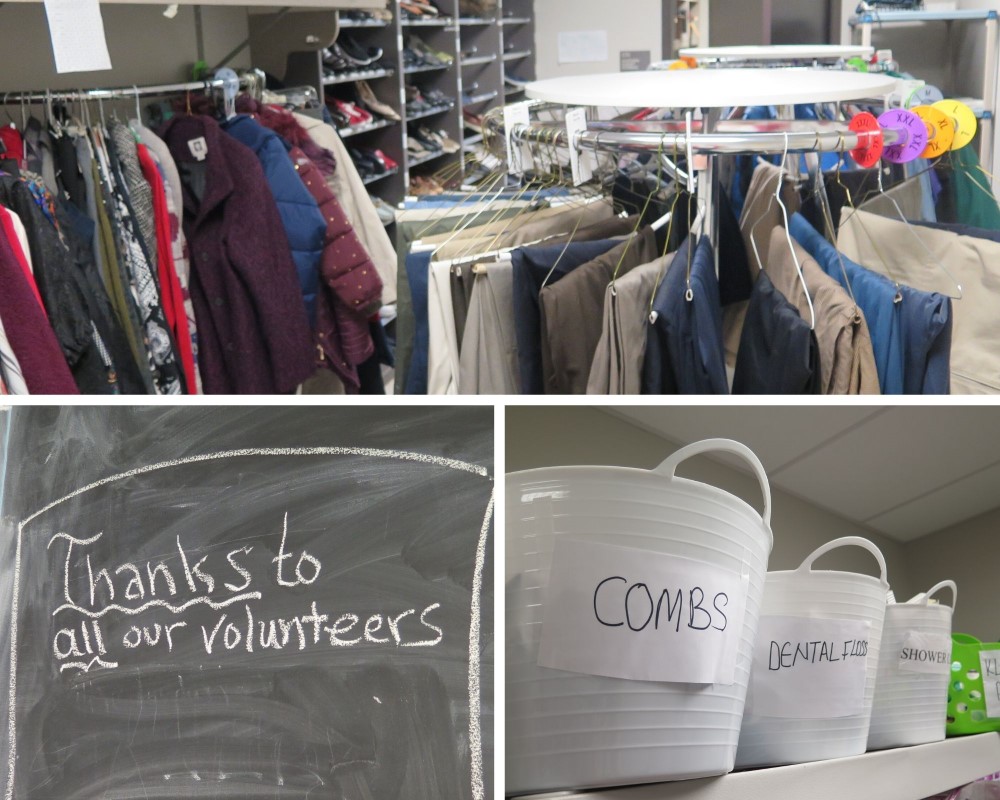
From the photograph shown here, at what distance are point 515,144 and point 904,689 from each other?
906 millimetres

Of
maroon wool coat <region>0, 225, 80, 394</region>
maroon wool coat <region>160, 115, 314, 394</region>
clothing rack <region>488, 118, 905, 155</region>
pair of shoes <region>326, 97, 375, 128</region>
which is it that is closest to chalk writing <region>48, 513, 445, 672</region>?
clothing rack <region>488, 118, 905, 155</region>

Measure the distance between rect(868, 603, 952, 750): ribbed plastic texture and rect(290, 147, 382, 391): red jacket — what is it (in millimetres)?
1474

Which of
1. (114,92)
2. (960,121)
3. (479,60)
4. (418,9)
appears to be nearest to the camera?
(960,121)

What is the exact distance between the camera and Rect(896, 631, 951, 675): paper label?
101 cm

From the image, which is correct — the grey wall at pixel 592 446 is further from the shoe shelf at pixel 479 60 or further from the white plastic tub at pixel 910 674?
the shoe shelf at pixel 479 60

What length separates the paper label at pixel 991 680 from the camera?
1181 millimetres

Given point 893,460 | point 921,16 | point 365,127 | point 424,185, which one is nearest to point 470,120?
point 424,185

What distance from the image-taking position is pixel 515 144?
144 centimetres

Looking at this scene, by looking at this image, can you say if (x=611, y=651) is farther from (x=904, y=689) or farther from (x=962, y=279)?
(x=962, y=279)

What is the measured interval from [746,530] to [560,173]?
810mm

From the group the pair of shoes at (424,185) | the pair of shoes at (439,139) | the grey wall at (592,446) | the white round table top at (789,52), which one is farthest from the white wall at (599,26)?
the grey wall at (592,446)

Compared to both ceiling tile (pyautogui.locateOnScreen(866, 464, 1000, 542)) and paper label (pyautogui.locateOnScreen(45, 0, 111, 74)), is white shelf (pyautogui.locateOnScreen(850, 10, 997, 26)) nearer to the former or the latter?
ceiling tile (pyautogui.locateOnScreen(866, 464, 1000, 542))

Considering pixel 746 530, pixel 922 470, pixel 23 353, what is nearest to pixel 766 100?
pixel 922 470

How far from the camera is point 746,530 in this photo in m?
0.71
